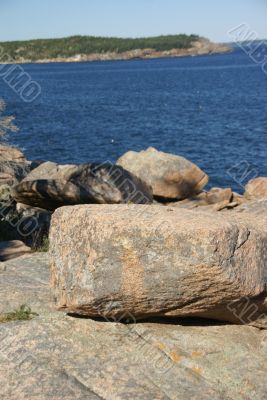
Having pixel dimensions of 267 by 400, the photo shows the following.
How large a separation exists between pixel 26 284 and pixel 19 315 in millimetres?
1361

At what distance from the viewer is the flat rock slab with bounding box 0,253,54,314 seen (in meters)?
8.76

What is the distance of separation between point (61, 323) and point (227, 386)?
225 centimetres

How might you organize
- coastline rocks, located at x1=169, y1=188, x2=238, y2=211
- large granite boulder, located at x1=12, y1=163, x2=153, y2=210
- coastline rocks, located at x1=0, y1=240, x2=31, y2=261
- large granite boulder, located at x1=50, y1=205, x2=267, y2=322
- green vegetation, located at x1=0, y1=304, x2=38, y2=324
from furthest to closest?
coastline rocks, located at x1=169, y1=188, x2=238, y2=211 → large granite boulder, located at x1=12, y1=163, x2=153, y2=210 → coastline rocks, located at x1=0, y1=240, x2=31, y2=261 → green vegetation, located at x1=0, y1=304, x2=38, y2=324 → large granite boulder, located at x1=50, y1=205, x2=267, y2=322

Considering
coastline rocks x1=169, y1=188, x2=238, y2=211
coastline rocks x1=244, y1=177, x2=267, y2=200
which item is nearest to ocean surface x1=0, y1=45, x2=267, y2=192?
coastline rocks x1=244, y1=177, x2=267, y2=200

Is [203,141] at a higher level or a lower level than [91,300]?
lower

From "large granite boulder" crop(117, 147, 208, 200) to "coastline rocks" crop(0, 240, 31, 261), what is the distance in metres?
9.75

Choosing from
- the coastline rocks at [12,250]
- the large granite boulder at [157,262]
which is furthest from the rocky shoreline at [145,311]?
the coastline rocks at [12,250]

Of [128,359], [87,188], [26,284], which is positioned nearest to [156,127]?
[87,188]

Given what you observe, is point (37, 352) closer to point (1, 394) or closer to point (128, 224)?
point (1, 394)

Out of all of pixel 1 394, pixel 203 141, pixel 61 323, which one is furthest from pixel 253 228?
pixel 203 141

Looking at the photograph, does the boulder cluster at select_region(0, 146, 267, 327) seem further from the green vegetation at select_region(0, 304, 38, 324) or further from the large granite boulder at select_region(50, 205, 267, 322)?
the green vegetation at select_region(0, 304, 38, 324)

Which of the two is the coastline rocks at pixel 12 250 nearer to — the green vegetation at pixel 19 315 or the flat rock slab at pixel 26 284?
the flat rock slab at pixel 26 284

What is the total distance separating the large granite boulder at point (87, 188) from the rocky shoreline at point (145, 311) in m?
8.48

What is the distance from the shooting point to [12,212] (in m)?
18.3
